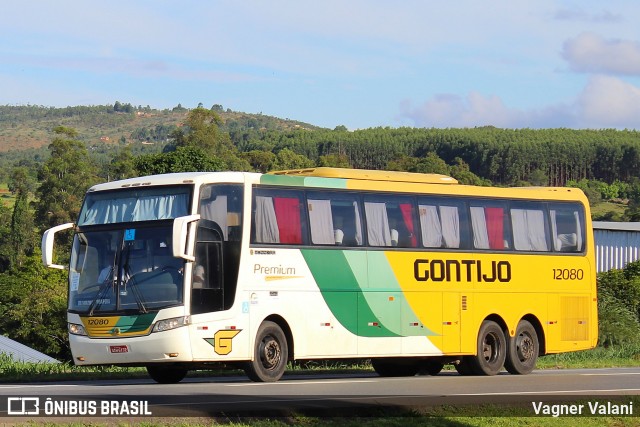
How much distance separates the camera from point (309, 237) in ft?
67.6

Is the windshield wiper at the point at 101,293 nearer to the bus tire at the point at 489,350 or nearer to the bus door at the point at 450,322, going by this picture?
the bus door at the point at 450,322

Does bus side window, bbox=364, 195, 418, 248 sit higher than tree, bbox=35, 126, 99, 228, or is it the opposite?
tree, bbox=35, 126, 99, 228

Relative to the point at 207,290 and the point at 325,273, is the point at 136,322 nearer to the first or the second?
the point at 207,290

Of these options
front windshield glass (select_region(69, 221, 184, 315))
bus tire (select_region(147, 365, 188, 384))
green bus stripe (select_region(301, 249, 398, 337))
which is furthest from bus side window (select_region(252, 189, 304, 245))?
bus tire (select_region(147, 365, 188, 384))

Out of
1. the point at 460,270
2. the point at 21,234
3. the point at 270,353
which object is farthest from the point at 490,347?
the point at 21,234

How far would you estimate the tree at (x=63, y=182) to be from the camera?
4808 inches

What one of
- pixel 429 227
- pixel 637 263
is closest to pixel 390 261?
pixel 429 227

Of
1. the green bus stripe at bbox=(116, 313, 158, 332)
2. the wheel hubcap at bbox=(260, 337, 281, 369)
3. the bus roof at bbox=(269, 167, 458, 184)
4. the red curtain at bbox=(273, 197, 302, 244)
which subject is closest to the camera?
the green bus stripe at bbox=(116, 313, 158, 332)

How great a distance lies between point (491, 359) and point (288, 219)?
5.88 meters

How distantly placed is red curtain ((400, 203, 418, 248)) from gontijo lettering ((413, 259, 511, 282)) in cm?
36

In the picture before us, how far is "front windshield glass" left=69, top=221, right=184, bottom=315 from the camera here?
61.2ft

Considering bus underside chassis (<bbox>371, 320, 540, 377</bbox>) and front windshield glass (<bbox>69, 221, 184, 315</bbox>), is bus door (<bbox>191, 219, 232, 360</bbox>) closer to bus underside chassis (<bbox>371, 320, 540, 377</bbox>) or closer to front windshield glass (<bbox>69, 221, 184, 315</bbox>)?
front windshield glass (<bbox>69, 221, 184, 315</bbox>)

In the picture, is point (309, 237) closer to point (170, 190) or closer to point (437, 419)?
point (170, 190)

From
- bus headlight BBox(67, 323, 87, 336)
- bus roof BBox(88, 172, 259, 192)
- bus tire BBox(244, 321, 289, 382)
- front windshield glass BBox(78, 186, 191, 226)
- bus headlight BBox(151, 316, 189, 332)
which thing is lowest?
bus tire BBox(244, 321, 289, 382)
